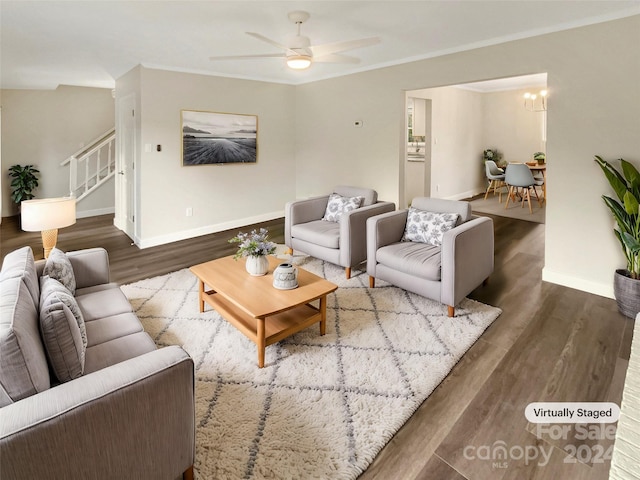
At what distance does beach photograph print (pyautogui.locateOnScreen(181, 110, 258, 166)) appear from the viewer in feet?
17.7

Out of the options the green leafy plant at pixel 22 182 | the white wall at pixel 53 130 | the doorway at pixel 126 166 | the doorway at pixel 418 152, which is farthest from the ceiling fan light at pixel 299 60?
the green leafy plant at pixel 22 182

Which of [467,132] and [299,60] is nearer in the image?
[299,60]

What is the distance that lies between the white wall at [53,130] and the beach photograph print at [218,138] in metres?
Result: 3.02

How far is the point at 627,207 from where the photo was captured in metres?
2.91

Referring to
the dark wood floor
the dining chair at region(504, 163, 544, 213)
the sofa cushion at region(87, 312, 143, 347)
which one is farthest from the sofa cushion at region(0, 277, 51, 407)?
the dining chair at region(504, 163, 544, 213)

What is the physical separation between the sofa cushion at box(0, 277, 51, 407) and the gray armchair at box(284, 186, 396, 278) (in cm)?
281

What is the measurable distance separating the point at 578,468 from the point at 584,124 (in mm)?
2953

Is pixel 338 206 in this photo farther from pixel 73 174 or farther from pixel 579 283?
pixel 73 174

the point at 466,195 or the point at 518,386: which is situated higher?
the point at 466,195

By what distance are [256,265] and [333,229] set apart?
1496 millimetres

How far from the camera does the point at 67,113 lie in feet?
23.5

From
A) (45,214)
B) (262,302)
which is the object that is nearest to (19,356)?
(262,302)

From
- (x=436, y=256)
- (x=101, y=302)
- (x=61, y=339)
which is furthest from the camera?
(x=436, y=256)

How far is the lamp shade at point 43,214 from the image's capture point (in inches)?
115
